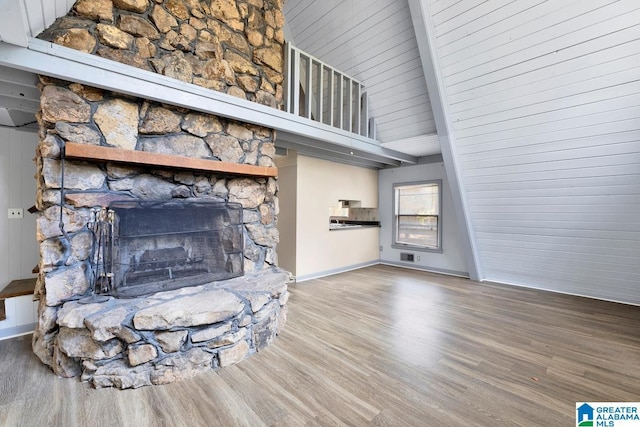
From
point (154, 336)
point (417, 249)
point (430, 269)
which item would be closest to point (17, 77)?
point (154, 336)

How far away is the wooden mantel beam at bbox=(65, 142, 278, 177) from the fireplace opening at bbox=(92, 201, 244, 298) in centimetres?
36

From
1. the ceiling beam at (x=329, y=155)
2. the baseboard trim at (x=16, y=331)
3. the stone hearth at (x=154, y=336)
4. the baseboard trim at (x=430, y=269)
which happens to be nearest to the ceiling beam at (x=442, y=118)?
the baseboard trim at (x=430, y=269)

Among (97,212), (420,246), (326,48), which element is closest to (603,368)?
(420,246)

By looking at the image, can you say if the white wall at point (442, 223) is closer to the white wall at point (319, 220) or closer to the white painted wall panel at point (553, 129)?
the white wall at point (319, 220)

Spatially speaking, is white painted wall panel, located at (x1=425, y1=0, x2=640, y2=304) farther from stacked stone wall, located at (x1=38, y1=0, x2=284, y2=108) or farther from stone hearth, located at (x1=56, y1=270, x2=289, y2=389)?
stone hearth, located at (x1=56, y1=270, x2=289, y2=389)

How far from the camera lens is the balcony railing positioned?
3.25 meters

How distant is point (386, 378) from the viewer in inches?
78.0

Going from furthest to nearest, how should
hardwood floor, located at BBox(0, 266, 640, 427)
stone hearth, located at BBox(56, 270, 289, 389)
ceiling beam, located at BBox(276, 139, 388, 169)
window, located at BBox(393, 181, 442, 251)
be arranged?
window, located at BBox(393, 181, 442, 251), ceiling beam, located at BBox(276, 139, 388, 169), stone hearth, located at BBox(56, 270, 289, 389), hardwood floor, located at BBox(0, 266, 640, 427)

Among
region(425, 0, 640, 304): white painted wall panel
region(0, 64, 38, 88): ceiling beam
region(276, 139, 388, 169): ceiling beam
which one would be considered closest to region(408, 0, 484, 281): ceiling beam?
region(425, 0, 640, 304): white painted wall panel

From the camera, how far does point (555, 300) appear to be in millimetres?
3793

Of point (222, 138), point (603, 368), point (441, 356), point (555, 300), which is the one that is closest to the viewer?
point (603, 368)

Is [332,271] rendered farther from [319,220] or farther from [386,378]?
[386,378]

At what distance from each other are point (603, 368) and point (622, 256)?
2.02 m

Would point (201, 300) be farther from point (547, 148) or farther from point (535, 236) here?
point (535, 236)
